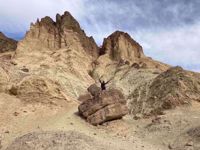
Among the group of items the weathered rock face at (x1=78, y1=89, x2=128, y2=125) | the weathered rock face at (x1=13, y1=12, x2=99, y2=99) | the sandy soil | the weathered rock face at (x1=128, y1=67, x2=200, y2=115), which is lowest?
the sandy soil

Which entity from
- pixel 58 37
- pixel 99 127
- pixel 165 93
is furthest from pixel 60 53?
pixel 99 127

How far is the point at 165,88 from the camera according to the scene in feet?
122

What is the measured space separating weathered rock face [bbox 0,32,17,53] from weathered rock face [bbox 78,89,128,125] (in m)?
28.9

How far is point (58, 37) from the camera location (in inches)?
2137

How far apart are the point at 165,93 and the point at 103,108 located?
7745mm

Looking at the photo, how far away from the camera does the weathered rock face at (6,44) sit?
5762cm

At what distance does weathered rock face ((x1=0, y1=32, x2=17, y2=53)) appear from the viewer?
5762cm

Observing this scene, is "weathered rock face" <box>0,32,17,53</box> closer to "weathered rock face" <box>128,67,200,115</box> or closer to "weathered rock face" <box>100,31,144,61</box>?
"weathered rock face" <box>100,31,144,61</box>

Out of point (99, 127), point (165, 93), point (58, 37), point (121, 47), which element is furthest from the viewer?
point (121, 47)

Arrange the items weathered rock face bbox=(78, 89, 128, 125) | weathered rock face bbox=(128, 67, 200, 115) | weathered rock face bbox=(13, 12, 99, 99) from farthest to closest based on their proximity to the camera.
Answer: weathered rock face bbox=(13, 12, 99, 99) < weathered rock face bbox=(128, 67, 200, 115) < weathered rock face bbox=(78, 89, 128, 125)

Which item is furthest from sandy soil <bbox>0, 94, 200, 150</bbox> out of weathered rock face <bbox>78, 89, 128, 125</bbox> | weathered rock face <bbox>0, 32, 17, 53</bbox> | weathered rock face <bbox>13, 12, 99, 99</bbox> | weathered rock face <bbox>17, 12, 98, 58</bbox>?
weathered rock face <bbox>0, 32, 17, 53</bbox>

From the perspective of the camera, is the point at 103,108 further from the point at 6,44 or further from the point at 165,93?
the point at 6,44

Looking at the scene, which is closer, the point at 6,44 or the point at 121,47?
the point at 121,47

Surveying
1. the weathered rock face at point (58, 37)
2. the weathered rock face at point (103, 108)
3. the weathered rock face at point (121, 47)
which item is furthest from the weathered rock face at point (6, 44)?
the weathered rock face at point (103, 108)
